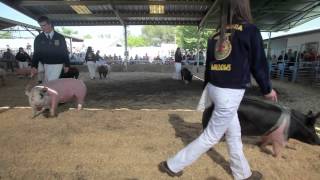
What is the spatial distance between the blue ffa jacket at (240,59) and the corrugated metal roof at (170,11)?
1531 cm

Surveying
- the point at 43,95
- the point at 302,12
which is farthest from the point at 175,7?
the point at 43,95

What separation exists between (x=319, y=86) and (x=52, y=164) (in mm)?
13616

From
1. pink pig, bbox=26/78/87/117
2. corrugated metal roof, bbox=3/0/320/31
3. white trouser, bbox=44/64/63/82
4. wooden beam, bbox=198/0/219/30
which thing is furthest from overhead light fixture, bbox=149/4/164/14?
pink pig, bbox=26/78/87/117

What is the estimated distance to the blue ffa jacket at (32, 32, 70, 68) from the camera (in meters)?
6.04

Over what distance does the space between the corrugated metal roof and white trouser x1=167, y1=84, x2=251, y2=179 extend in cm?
1534

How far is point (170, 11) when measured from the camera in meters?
22.5

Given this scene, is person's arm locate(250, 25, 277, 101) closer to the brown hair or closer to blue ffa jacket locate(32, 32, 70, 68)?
the brown hair

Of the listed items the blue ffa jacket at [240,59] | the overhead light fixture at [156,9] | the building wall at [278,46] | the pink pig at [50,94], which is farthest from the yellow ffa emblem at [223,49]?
the building wall at [278,46]

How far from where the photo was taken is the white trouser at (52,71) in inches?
245

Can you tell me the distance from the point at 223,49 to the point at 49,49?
4.16 meters

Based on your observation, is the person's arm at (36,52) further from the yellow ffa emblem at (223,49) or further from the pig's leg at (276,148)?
the pig's leg at (276,148)

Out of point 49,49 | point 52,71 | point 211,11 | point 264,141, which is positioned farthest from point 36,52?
point 211,11

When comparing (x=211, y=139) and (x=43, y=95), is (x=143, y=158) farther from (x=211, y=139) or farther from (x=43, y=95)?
(x=43, y=95)

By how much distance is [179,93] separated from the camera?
11719 mm
